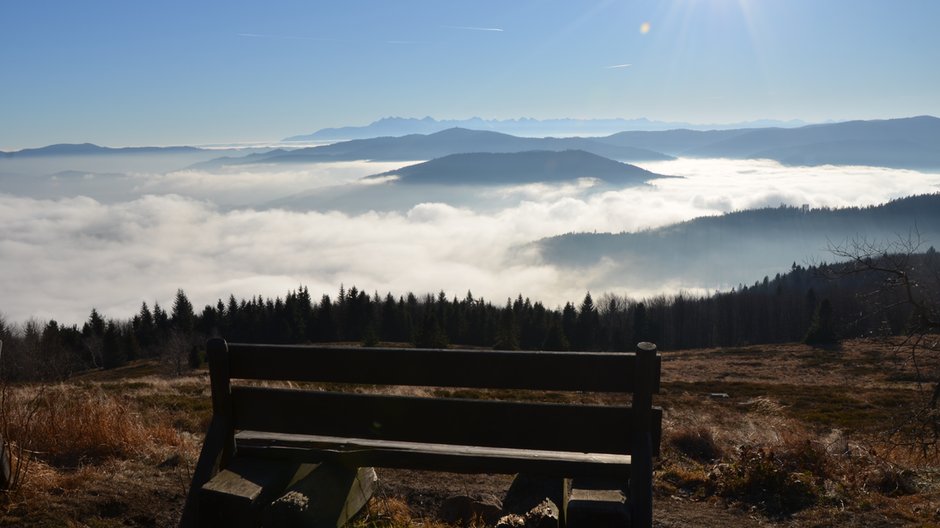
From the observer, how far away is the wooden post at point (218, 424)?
4.25 meters

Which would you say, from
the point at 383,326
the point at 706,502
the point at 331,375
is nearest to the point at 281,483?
the point at 331,375

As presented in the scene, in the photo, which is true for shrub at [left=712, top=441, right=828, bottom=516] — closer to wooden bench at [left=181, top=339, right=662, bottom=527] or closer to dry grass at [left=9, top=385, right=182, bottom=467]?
wooden bench at [left=181, top=339, right=662, bottom=527]

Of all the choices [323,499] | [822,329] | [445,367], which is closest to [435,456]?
[445,367]

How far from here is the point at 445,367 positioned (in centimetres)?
397

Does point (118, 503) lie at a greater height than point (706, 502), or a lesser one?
greater

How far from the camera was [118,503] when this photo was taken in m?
5.90

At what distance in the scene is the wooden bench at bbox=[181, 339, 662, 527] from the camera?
3766 mm

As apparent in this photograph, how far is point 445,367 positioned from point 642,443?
1.33 m

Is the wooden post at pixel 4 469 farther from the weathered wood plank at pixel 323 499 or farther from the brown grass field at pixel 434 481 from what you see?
the weathered wood plank at pixel 323 499

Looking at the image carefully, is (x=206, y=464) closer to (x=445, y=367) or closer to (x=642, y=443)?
(x=445, y=367)

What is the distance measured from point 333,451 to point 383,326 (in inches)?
3862

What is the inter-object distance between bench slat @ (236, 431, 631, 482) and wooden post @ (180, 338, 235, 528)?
17 centimetres

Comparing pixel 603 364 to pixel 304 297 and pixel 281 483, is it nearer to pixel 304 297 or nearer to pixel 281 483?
pixel 281 483

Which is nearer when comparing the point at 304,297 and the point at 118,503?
the point at 118,503
